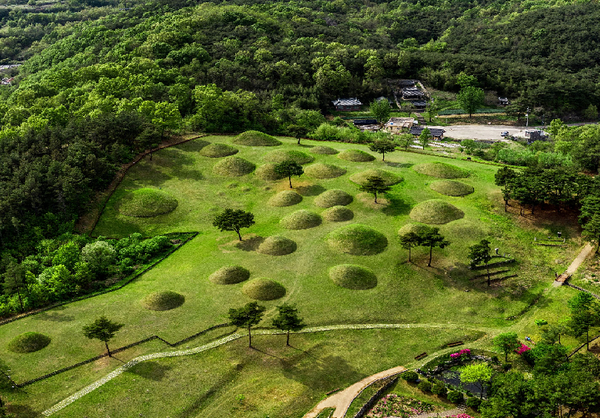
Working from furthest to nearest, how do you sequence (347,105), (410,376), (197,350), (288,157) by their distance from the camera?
1. (347,105)
2. (288,157)
3. (197,350)
4. (410,376)

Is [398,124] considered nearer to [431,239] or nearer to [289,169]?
[289,169]

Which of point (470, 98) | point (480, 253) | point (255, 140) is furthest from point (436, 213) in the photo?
point (470, 98)

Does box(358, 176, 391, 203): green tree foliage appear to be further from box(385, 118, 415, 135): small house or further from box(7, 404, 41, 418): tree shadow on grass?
box(385, 118, 415, 135): small house

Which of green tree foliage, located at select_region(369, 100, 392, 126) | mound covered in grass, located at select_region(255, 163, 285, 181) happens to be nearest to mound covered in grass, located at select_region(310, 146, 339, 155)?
mound covered in grass, located at select_region(255, 163, 285, 181)

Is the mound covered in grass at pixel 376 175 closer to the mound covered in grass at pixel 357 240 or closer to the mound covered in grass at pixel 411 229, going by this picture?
the mound covered in grass at pixel 411 229

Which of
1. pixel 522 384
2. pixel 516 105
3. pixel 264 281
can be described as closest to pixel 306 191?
pixel 264 281

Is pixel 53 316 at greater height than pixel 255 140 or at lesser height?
lesser
